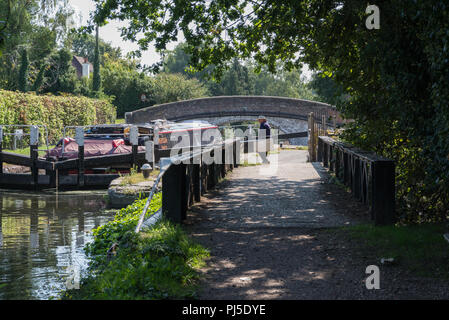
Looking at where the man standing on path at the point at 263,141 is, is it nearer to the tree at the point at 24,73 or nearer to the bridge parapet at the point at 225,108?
the bridge parapet at the point at 225,108

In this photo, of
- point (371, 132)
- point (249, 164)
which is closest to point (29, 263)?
point (371, 132)

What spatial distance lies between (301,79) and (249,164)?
80.2 metres

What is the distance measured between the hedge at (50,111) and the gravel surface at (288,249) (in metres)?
17.6

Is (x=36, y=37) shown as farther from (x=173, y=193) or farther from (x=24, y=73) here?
(x=173, y=193)

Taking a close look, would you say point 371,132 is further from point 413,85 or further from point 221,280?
point 221,280

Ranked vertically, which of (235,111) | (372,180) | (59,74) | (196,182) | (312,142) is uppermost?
(59,74)

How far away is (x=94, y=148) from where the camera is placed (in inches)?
758

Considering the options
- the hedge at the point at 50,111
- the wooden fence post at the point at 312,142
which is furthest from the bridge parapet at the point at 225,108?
the wooden fence post at the point at 312,142

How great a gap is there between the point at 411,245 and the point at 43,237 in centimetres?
674

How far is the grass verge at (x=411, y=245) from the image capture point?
547cm

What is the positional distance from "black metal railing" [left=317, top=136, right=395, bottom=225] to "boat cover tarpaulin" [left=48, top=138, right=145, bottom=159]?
914 centimetres

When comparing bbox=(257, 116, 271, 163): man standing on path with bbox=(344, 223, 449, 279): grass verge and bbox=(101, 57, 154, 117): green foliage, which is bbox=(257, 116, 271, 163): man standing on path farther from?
bbox=(101, 57, 154, 117): green foliage

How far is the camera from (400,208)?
755 cm

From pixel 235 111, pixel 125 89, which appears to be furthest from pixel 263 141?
pixel 125 89
